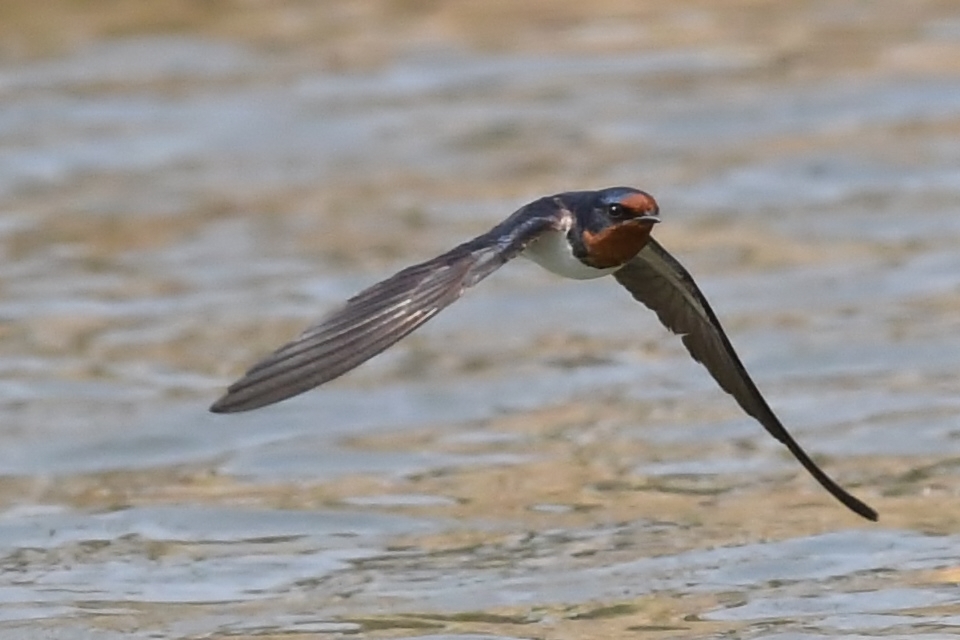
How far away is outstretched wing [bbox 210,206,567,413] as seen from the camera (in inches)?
168

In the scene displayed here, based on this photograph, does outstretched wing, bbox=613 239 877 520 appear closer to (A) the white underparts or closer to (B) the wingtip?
(A) the white underparts

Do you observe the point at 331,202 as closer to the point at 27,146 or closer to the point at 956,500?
the point at 27,146

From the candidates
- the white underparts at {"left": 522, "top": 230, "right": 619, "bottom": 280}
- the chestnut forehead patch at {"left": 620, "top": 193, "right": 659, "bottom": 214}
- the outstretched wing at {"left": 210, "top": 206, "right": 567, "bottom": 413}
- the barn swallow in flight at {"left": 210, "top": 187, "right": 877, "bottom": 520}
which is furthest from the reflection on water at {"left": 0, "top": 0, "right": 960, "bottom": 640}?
the outstretched wing at {"left": 210, "top": 206, "right": 567, "bottom": 413}

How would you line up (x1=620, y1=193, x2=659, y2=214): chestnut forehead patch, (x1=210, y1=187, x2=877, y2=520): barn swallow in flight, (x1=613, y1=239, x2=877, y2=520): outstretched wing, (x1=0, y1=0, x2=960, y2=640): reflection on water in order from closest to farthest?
(x1=210, y1=187, x2=877, y2=520): barn swallow in flight
(x1=620, y1=193, x2=659, y2=214): chestnut forehead patch
(x1=613, y1=239, x2=877, y2=520): outstretched wing
(x1=0, y1=0, x2=960, y2=640): reflection on water

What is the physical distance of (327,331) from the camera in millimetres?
4414

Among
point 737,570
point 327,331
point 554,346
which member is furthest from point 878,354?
point 327,331

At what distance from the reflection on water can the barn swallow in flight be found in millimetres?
637

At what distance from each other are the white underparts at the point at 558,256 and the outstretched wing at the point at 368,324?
0.42 ft

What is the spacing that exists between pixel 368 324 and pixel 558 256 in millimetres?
628

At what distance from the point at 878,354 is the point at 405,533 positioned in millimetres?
2230

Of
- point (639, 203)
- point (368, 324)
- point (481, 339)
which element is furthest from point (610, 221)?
point (481, 339)

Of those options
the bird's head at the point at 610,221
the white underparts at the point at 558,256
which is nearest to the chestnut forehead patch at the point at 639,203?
the bird's head at the point at 610,221

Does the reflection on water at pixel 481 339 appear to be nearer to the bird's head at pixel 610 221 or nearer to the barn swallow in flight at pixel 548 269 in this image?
the barn swallow in flight at pixel 548 269

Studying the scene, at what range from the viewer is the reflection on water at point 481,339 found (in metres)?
6.02
